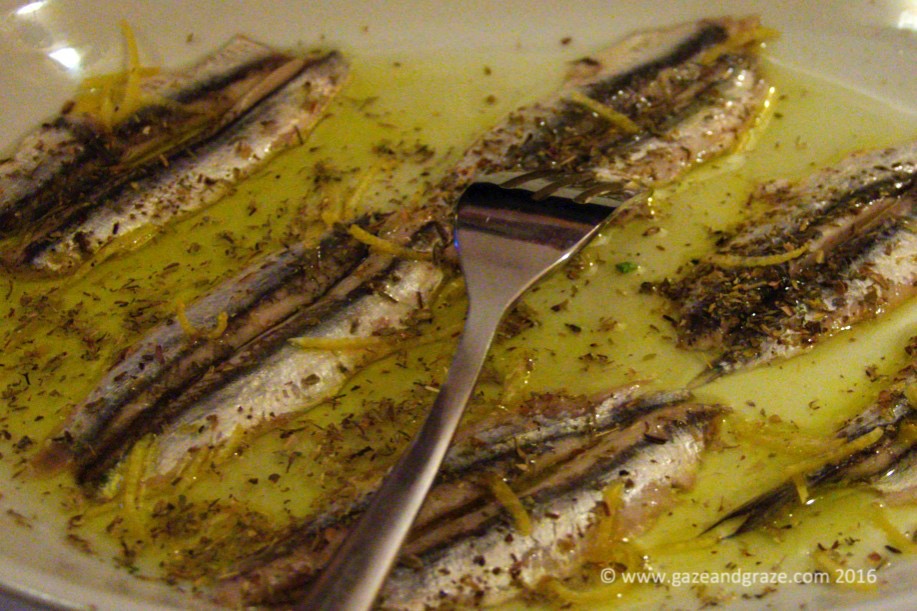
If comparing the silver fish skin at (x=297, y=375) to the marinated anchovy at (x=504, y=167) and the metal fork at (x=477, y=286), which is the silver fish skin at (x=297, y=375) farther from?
the metal fork at (x=477, y=286)

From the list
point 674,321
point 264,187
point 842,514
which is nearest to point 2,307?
point 264,187

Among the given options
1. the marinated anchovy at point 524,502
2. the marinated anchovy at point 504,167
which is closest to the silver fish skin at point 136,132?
the marinated anchovy at point 504,167

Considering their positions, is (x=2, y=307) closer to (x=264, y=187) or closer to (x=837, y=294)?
(x=264, y=187)

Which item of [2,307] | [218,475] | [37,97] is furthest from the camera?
[37,97]

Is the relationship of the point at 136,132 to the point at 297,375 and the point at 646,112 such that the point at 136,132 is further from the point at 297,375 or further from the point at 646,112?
the point at 646,112

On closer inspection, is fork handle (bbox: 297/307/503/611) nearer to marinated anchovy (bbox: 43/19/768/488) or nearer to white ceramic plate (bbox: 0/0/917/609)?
marinated anchovy (bbox: 43/19/768/488)

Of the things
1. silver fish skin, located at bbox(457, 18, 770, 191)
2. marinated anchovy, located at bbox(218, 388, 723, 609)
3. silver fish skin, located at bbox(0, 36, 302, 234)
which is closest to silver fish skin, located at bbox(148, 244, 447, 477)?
marinated anchovy, located at bbox(218, 388, 723, 609)

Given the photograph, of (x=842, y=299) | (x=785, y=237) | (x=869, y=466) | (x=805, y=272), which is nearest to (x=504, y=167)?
(x=785, y=237)
